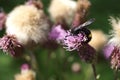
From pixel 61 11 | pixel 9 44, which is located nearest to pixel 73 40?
pixel 9 44

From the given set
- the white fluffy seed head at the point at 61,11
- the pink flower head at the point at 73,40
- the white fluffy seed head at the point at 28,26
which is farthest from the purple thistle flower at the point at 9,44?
the white fluffy seed head at the point at 61,11

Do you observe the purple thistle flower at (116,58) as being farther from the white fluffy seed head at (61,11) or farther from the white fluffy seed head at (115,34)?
the white fluffy seed head at (61,11)

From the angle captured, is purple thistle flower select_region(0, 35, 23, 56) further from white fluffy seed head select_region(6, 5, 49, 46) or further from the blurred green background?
the blurred green background

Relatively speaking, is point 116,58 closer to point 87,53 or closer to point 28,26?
point 87,53

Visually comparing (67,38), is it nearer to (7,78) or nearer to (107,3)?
(7,78)

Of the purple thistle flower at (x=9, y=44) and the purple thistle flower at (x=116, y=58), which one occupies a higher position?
the purple thistle flower at (x=9, y=44)

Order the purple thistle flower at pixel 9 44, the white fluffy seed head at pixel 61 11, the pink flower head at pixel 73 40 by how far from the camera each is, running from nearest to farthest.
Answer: the pink flower head at pixel 73 40
the purple thistle flower at pixel 9 44
the white fluffy seed head at pixel 61 11
